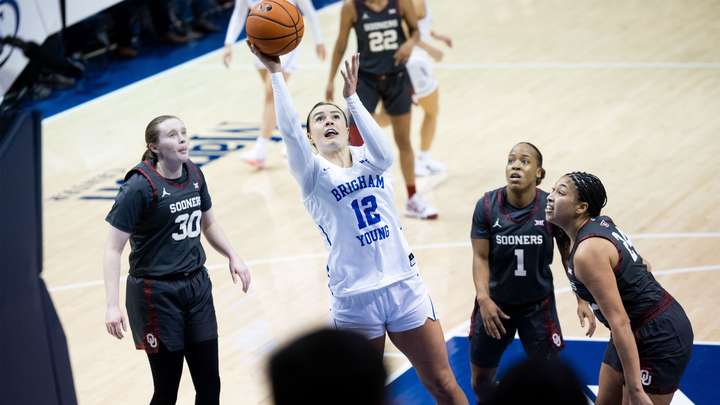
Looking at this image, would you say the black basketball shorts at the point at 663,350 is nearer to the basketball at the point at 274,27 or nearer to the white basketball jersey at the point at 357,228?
the white basketball jersey at the point at 357,228

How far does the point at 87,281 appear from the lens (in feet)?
28.6

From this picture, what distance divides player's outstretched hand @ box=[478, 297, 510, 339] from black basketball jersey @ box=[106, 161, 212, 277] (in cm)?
148

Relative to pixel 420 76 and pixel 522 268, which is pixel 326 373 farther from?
pixel 420 76

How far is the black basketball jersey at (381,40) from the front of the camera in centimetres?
918

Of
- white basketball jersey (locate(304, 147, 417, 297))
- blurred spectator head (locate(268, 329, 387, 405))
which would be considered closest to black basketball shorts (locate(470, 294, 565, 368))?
white basketball jersey (locate(304, 147, 417, 297))

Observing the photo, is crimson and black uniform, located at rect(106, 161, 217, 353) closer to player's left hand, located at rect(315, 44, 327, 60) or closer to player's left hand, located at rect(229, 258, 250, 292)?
player's left hand, located at rect(229, 258, 250, 292)

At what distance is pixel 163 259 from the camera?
5.54 m

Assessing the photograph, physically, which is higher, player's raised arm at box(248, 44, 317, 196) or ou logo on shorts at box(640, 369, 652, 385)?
player's raised arm at box(248, 44, 317, 196)

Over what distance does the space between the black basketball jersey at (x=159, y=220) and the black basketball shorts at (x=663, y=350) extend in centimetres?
216

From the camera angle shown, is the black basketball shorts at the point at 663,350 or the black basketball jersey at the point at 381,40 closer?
the black basketball shorts at the point at 663,350

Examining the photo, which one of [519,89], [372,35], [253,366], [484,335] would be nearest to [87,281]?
[253,366]

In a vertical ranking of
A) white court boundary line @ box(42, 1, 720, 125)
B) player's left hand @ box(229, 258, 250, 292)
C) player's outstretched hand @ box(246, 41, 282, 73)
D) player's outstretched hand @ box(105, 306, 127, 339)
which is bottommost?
white court boundary line @ box(42, 1, 720, 125)

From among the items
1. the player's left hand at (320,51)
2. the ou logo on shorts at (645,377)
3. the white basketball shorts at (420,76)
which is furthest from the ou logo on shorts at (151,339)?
the player's left hand at (320,51)

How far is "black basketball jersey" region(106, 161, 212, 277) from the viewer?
17.7ft
